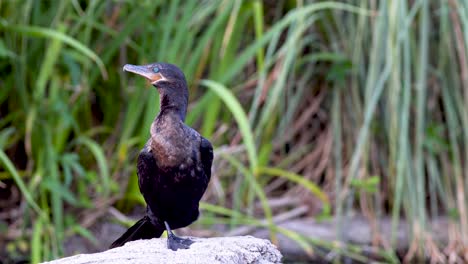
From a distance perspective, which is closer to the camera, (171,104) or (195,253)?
(195,253)

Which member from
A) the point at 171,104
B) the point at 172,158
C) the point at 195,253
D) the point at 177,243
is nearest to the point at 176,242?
the point at 177,243

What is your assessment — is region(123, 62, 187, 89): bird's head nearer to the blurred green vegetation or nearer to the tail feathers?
the tail feathers

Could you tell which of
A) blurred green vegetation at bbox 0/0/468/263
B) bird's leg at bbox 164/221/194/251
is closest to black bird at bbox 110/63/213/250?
bird's leg at bbox 164/221/194/251

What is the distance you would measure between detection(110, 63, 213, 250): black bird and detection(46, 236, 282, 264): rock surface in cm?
5

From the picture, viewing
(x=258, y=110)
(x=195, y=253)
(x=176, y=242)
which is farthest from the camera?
(x=258, y=110)

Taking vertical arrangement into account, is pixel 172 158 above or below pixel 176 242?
above

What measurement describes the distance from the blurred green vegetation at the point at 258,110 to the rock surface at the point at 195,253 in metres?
1.11

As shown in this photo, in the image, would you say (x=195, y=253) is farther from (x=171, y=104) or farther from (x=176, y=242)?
(x=171, y=104)

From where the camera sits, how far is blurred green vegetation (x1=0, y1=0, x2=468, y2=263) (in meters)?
3.97

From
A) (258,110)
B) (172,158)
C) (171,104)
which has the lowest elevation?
(258,110)

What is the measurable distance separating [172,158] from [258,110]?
2244 mm

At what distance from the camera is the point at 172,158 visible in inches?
96.0

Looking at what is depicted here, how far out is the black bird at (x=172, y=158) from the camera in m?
2.45

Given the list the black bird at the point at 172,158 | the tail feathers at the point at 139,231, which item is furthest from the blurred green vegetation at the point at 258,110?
the black bird at the point at 172,158
